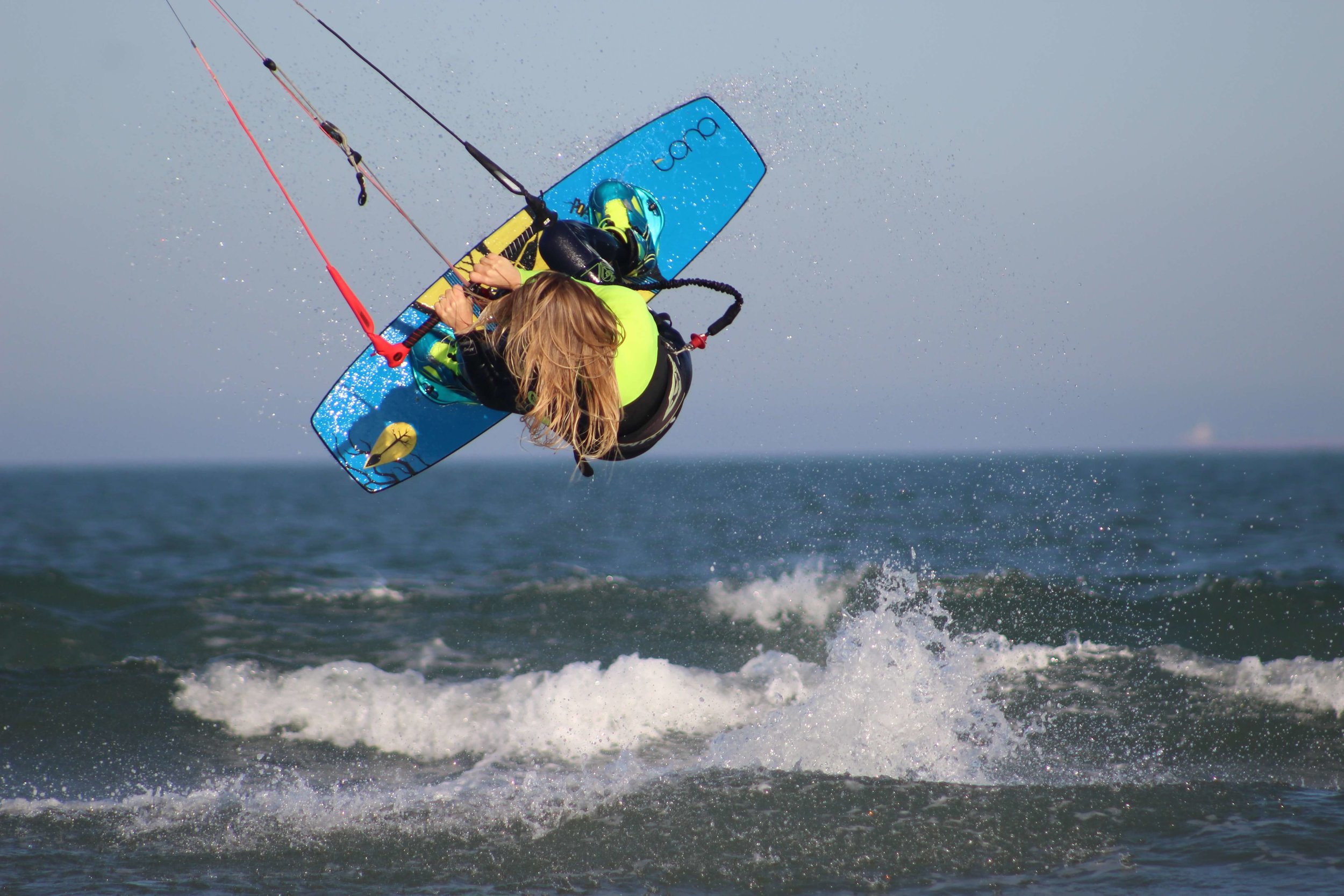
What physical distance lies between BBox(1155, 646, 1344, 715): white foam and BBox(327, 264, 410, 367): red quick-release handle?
222 inches

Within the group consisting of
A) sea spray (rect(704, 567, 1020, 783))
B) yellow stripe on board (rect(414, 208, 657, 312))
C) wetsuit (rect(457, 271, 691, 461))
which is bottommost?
sea spray (rect(704, 567, 1020, 783))

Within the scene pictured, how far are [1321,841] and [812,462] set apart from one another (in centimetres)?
6426

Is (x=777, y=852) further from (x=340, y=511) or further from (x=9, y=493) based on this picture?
(x=9, y=493)

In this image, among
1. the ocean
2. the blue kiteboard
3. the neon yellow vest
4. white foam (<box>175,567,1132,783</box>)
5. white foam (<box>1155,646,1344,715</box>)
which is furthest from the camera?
white foam (<box>1155,646,1344,715</box>)

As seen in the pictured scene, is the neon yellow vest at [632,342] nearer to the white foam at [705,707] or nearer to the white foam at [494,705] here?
the white foam at [705,707]

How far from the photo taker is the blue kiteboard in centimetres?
545

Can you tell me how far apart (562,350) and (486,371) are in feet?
2.00

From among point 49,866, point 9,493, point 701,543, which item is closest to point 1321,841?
point 49,866

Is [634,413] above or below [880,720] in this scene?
above

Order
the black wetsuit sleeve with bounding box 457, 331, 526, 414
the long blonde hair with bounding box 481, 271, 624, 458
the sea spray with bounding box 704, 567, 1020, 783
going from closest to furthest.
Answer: the long blonde hair with bounding box 481, 271, 624, 458 < the black wetsuit sleeve with bounding box 457, 331, 526, 414 < the sea spray with bounding box 704, 567, 1020, 783

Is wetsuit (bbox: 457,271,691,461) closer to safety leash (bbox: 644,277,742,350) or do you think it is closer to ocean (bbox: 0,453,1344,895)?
safety leash (bbox: 644,277,742,350)

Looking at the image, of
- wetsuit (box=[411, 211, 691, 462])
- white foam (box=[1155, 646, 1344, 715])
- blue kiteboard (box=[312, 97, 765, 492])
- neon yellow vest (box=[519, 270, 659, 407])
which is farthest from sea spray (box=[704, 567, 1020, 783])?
blue kiteboard (box=[312, 97, 765, 492])

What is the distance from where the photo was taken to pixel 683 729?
577 cm

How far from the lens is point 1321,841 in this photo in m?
3.94
